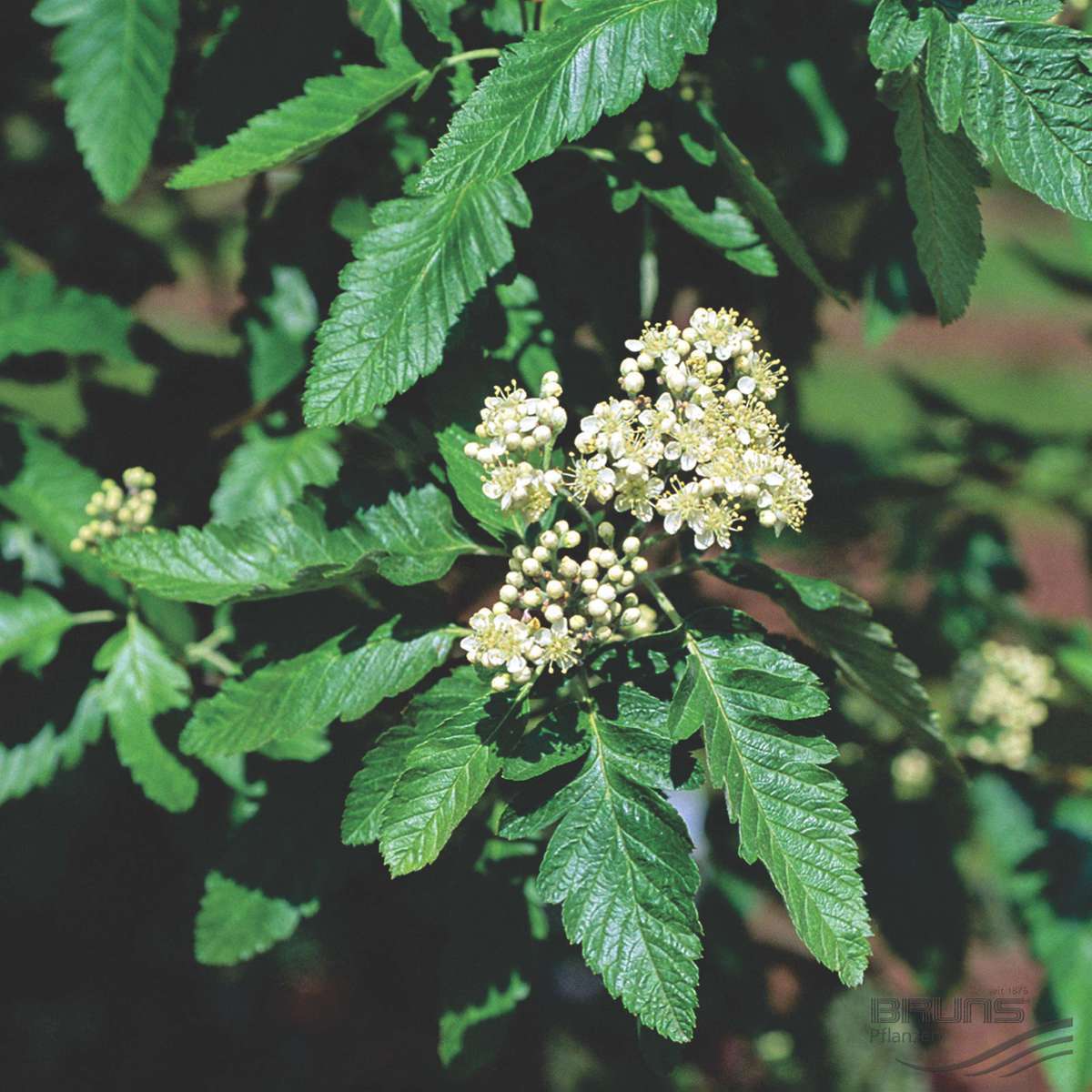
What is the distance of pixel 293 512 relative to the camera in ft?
5.56

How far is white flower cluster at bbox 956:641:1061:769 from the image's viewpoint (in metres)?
3.31

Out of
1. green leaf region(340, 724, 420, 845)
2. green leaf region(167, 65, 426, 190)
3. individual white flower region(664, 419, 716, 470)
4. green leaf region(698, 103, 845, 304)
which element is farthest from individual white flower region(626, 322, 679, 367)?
green leaf region(340, 724, 420, 845)

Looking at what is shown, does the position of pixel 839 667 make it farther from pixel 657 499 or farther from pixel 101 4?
pixel 101 4

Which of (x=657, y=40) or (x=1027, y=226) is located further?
(x=1027, y=226)

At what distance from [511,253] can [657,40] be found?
1.11 ft

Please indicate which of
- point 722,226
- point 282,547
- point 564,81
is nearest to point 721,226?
point 722,226

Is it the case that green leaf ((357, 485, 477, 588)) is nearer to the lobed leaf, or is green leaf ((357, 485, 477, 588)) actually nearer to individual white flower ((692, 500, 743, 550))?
individual white flower ((692, 500, 743, 550))

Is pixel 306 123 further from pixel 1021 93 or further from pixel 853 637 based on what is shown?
pixel 853 637

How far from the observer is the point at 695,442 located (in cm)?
149

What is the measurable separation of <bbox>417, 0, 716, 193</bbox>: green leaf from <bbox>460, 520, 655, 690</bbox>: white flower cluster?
0.50 m

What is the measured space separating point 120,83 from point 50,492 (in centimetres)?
77

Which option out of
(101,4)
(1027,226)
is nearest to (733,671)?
(101,4)

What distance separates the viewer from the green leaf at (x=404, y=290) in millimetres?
1452

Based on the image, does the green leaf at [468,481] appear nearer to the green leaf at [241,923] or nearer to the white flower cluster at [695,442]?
the white flower cluster at [695,442]
